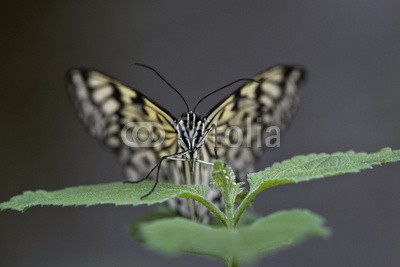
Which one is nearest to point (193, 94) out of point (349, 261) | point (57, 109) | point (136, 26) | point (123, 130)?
point (136, 26)

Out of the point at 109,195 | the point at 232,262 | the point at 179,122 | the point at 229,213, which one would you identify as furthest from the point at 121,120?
the point at 232,262

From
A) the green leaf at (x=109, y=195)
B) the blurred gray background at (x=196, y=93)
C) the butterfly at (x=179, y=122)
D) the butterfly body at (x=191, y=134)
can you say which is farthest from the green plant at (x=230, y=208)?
the blurred gray background at (x=196, y=93)

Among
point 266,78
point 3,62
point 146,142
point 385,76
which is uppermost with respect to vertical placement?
point 3,62

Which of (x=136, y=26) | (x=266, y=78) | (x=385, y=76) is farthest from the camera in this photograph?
(x=136, y=26)

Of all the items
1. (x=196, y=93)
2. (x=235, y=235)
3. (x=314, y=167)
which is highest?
(x=196, y=93)

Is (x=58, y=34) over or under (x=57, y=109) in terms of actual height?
over

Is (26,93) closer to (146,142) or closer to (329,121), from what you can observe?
(329,121)

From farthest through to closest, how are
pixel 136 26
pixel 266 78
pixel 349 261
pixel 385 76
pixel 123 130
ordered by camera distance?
pixel 136 26, pixel 385 76, pixel 349 261, pixel 123 130, pixel 266 78

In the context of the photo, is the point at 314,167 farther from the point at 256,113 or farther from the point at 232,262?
the point at 256,113
